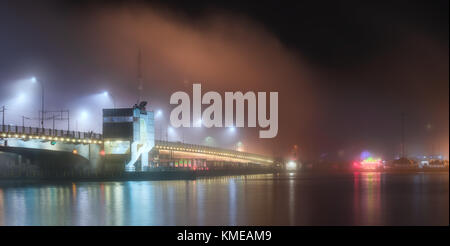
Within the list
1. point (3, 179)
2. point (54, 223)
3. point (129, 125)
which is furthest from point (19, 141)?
point (54, 223)

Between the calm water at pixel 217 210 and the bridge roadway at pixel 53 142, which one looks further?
the bridge roadway at pixel 53 142

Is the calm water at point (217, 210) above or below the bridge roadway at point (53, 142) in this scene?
below

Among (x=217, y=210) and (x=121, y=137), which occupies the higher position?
(x=121, y=137)

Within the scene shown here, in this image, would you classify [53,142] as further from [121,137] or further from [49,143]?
[121,137]

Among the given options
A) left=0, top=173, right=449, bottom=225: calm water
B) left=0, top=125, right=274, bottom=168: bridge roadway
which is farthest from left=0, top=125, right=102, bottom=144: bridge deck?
left=0, top=173, right=449, bottom=225: calm water

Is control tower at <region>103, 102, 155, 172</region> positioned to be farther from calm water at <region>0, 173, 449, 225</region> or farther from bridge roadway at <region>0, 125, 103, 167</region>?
calm water at <region>0, 173, 449, 225</region>

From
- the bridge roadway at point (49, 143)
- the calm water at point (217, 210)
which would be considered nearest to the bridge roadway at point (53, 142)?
the bridge roadway at point (49, 143)

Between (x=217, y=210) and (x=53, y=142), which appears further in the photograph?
(x=53, y=142)

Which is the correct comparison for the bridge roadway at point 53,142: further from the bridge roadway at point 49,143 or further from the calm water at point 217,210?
the calm water at point 217,210

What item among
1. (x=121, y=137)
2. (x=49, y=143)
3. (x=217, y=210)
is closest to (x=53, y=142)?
(x=49, y=143)
